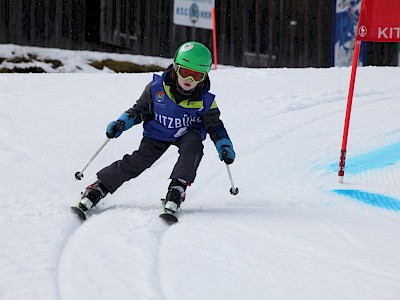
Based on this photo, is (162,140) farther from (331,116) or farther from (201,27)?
(201,27)

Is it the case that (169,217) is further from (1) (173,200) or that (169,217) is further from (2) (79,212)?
(2) (79,212)

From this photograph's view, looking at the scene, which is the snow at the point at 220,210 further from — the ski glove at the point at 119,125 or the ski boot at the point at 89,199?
the ski glove at the point at 119,125

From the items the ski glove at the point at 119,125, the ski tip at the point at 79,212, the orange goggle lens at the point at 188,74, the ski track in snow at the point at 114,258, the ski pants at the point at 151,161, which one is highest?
the orange goggle lens at the point at 188,74

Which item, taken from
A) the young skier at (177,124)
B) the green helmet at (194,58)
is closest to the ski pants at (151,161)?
the young skier at (177,124)

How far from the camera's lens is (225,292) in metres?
2.84

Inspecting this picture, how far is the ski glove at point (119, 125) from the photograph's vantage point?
14.3 feet

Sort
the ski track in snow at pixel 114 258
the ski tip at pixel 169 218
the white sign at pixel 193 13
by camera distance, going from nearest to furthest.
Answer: the ski track in snow at pixel 114 258
the ski tip at pixel 169 218
the white sign at pixel 193 13

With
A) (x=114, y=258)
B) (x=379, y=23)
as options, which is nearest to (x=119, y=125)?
(x=114, y=258)

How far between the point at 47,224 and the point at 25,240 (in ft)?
1.13

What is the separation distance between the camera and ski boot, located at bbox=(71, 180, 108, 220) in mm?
4039

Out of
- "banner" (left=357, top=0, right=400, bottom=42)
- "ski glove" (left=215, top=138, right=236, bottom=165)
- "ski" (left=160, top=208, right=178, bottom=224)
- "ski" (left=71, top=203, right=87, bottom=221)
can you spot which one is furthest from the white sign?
"ski" (left=160, top=208, right=178, bottom=224)

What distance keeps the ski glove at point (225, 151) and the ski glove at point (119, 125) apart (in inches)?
23.8

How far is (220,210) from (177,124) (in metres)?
0.64

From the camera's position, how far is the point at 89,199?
4.15 metres
